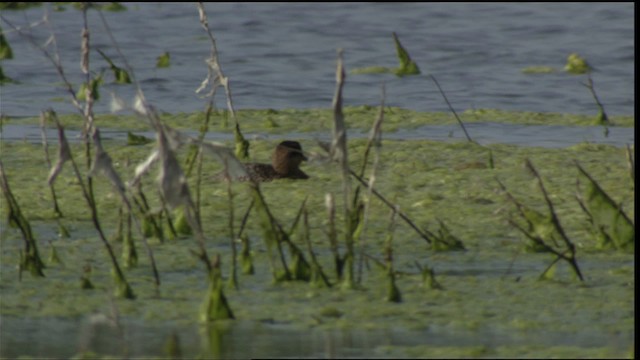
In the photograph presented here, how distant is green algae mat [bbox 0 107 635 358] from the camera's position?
5148 mm

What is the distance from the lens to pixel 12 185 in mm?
7656

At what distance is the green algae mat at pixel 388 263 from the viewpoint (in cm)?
515

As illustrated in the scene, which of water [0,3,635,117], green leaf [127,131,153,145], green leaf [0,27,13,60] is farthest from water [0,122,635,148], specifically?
green leaf [0,27,13,60]

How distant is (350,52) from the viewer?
44.9 ft

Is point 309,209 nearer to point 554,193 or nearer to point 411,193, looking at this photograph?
point 411,193

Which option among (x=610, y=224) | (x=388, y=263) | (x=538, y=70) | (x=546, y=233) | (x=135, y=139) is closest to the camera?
(x=388, y=263)

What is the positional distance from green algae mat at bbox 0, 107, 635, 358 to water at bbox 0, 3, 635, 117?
2.48 metres

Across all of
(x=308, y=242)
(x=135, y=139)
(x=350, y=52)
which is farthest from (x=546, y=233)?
(x=350, y=52)

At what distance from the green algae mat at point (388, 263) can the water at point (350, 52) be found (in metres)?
2.48

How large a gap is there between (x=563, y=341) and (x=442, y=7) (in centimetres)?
1192

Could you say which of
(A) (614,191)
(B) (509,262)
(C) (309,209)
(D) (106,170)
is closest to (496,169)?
(A) (614,191)

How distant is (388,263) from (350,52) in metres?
8.45

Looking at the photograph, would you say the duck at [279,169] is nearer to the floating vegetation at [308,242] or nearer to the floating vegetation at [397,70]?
the floating vegetation at [308,242]

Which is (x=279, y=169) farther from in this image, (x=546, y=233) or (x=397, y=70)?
(x=397, y=70)
